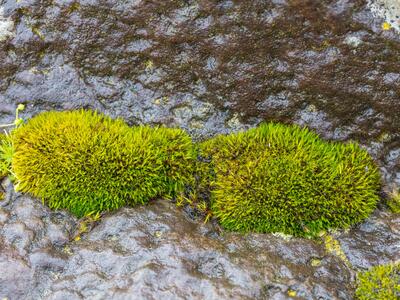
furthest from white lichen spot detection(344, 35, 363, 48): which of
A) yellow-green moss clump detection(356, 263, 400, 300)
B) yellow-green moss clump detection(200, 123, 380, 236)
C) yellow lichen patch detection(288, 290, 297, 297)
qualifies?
yellow lichen patch detection(288, 290, 297, 297)

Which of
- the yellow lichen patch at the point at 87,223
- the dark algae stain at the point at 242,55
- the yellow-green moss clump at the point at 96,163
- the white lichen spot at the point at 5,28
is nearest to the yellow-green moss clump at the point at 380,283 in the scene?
the dark algae stain at the point at 242,55

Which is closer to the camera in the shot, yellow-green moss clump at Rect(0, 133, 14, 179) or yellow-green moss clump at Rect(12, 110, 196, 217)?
yellow-green moss clump at Rect(12, 110, 196, 217)

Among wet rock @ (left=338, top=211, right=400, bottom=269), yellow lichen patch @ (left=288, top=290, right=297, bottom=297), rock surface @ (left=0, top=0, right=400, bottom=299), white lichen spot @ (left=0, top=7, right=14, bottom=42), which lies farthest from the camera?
white lichen spot @ (left=0, top=7, right=14, bottom=42)

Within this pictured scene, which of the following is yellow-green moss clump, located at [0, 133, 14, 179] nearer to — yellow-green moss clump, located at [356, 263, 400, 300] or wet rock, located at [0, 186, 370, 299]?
wet rock, located at [0, 186, 370, 299]

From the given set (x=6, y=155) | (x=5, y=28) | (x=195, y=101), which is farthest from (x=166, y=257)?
(x=5, y=28)

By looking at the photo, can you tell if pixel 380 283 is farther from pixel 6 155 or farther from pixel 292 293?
pixel 6 155

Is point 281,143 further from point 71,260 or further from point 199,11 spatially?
point 71,260
